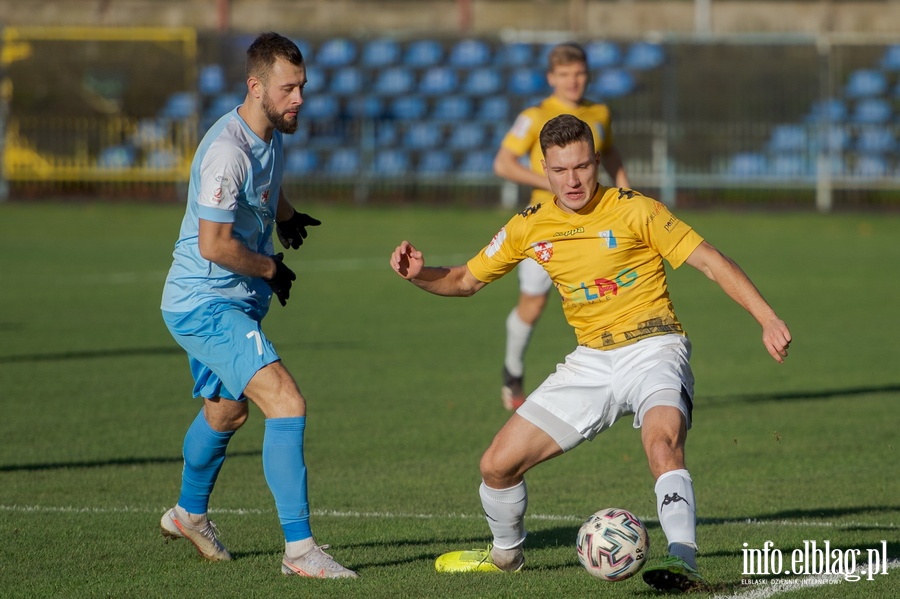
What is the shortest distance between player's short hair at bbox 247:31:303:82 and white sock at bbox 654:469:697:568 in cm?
229

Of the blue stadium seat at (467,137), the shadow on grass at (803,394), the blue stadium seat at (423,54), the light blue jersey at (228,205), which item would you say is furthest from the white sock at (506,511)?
the blue stadium seat at (423,54)

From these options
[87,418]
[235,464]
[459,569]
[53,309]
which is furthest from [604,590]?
[53,309]

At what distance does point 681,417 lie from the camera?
545 cm

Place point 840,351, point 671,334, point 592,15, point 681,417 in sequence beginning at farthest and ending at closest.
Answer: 1. point 592,15
2. point 840,351
3. point 671,334
4. point 681,417

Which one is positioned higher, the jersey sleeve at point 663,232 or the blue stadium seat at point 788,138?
the blue stadium seat at point 788,138

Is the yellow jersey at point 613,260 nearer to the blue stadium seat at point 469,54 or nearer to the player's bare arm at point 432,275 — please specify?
the player's bare arm at point 432,275

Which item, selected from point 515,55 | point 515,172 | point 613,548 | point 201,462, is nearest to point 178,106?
point 515,55

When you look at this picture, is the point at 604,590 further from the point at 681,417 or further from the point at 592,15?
the point at 592,15

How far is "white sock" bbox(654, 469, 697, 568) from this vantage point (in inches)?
200

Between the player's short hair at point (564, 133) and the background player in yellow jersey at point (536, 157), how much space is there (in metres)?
4.37

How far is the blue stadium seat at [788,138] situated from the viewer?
99.2 ft

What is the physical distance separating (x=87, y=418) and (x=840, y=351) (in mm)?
6858

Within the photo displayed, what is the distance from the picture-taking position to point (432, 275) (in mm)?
6203

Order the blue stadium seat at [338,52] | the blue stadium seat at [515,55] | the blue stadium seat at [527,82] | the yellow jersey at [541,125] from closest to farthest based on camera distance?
the yellow jersey at [541,125] < the blue stadium seat at [527,82] < the blue stadium seat at [515,55] < the blue stadium seat at [338,52]
